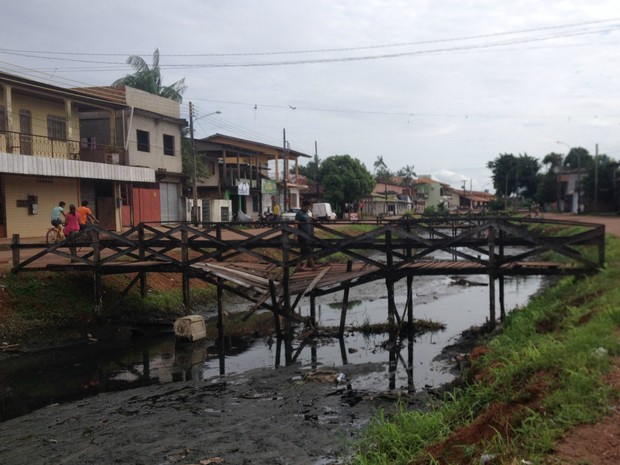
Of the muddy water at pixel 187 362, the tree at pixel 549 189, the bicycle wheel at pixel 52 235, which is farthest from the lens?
the tree at pixel 549 189

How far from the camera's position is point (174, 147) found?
36.6 m

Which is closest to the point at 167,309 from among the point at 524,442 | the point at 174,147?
the point at 524,442

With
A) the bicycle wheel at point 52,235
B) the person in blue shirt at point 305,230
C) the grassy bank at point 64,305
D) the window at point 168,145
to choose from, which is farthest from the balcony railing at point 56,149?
the person in blue shirt at point 305,230

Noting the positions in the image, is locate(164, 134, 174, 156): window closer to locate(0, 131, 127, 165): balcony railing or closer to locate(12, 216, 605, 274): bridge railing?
locate(0, 131, 127, 165): balcony railing

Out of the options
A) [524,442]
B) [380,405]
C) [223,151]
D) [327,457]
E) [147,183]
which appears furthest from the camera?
[223,151]

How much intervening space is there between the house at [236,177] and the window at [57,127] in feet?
40.2

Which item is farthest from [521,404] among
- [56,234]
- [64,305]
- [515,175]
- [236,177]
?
[515,175]

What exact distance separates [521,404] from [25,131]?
87.2ft

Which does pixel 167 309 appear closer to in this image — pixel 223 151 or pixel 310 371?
pixel 310 371

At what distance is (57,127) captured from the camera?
1103 inches

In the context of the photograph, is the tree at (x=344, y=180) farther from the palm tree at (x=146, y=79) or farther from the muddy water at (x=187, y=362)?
the muddy water at (x=187, y=362)

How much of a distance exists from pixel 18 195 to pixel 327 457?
23.5 metres

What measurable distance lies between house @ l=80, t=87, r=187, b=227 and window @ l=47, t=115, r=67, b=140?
2389 millimetres

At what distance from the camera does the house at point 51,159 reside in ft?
79.3
